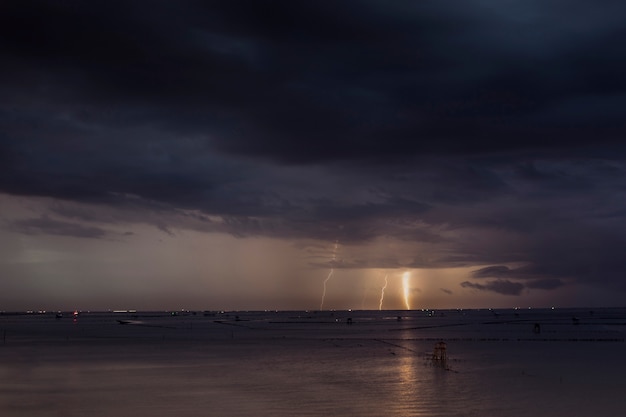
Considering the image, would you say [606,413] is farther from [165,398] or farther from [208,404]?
[165,398]

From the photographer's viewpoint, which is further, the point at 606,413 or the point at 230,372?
the point at 230,372

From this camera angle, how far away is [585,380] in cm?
4988

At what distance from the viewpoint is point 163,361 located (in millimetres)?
64688

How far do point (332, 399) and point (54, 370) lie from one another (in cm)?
2701

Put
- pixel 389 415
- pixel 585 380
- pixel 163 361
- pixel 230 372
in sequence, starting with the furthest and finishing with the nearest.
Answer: pixel 163 361
pixel 230 372
pixel 585 380
pixel 389 415

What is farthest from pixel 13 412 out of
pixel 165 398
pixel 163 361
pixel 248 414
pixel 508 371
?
pixel 508 371

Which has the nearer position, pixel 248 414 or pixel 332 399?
pixel 248 414

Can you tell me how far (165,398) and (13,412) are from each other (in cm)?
765

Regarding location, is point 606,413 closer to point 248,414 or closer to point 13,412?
point 248,414

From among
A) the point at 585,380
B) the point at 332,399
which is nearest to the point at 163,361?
the point at 332,399

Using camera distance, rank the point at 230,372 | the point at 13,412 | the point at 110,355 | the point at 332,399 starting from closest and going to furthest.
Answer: the point at 13,412 < the point at 332,399 < the point at 230,372 < the point at 110,355

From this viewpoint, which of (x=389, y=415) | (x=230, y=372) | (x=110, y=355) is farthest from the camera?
(x=110, y=355)

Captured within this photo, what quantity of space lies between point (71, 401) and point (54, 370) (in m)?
18.2

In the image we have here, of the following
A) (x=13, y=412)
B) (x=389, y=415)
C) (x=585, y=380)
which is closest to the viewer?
(x=389, y=415)
